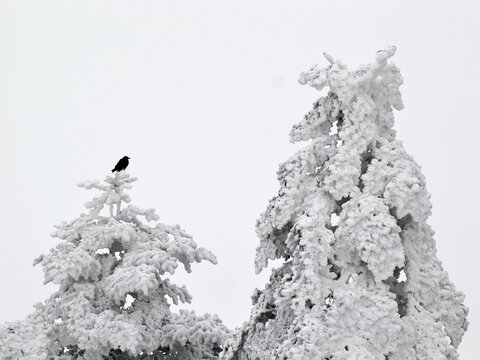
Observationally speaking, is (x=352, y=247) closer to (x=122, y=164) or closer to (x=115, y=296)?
(x=115, y=296)

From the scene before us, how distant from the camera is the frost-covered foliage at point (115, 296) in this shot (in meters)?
16.6

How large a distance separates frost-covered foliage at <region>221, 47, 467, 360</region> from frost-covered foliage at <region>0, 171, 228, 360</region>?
2.37 metres

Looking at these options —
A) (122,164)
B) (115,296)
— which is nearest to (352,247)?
(115,296)

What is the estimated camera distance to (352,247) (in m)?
13.8

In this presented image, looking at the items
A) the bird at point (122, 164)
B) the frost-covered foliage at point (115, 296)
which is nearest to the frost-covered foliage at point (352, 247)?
the frost-covered foliage at point (115, 296)

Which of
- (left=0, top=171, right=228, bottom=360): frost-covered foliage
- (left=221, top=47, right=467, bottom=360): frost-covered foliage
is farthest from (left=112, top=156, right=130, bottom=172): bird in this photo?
(left=221, top=47, right=467, bottom=360): frost-covered foliage

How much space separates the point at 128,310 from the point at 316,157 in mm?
5340

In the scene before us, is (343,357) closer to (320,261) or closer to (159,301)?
(320,261)

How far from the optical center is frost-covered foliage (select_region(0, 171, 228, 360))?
16.6 m

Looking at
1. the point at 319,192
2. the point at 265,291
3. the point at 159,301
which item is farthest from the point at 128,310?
the point at 319,192

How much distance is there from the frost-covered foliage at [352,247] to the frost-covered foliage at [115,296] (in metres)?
2.37

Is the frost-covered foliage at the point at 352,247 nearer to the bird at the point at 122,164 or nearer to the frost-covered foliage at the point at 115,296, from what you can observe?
→ the frost-covered foliage at the point at 115,296

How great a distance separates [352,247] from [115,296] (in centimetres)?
528

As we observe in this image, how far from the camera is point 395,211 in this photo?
46.0ft
